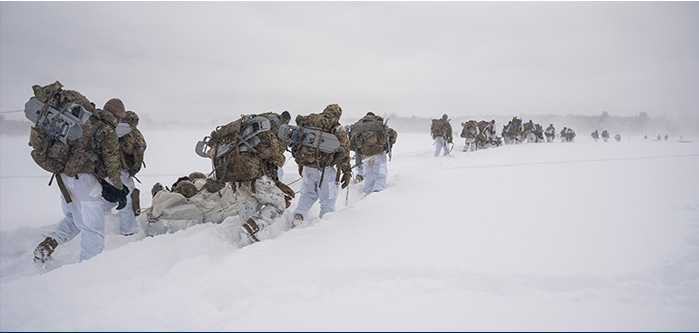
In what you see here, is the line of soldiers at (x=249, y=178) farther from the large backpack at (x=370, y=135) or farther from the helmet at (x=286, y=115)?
the large backpack at (x=370, y=135)

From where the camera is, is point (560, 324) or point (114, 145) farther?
point (114, 145)

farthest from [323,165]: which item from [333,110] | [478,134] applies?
[478,134]

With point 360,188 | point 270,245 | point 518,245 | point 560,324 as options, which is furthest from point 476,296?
point 360,188

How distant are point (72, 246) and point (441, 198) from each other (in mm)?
4808

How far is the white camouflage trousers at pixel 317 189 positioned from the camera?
4535mm

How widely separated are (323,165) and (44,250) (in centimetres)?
319

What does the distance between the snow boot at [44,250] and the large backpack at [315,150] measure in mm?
2822

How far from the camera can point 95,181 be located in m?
3.18

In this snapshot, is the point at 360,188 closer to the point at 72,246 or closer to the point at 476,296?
the point at 72,246

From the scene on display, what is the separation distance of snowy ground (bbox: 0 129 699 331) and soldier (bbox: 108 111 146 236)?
0.66 feet

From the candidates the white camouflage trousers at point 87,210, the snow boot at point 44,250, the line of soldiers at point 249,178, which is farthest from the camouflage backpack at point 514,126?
the snow boot at point 44,250

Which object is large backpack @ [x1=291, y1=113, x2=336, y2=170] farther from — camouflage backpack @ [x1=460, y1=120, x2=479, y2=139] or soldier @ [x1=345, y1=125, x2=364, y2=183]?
camouflage backpack @ [x1=460, y1=120, x2=479, y2=139]

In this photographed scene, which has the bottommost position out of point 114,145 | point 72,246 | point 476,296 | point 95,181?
point 72,246

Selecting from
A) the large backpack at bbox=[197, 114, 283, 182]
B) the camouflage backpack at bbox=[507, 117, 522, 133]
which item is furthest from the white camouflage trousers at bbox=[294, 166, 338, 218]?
the camouflage backpack at bbox=[507, 117, 522, 133]
